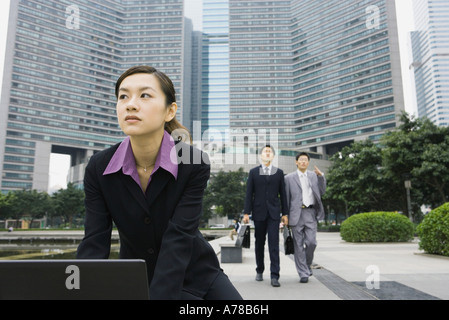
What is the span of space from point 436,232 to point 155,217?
7.92 meters

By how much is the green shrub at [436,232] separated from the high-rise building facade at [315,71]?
234 feet

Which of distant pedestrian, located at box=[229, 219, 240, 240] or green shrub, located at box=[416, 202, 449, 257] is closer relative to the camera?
green shrub, located at box=[416, 202, 449, 257]

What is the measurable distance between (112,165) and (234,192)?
4220 cm

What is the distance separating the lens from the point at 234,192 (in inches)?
1708

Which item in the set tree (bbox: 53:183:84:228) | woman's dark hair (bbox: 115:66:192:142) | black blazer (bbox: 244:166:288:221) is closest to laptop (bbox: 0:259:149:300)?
woman's dark hair (bbox: 115:66:192:142)

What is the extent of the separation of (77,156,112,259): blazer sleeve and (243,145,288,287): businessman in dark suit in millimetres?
3532

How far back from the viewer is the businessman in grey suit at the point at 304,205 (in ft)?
16.7

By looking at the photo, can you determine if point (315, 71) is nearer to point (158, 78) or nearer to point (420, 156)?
point (420, 156)

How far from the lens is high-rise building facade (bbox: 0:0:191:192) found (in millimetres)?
82875

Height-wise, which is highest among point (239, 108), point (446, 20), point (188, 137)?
point (446, 20)

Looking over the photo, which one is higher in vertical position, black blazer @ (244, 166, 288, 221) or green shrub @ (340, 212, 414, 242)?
black blazer @ (244, 166, 288, 221)

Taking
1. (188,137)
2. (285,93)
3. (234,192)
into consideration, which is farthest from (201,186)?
(285,93)

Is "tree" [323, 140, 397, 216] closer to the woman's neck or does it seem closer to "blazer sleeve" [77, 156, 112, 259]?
the woman's neck

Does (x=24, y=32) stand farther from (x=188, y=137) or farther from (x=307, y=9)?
(x=188, y=137)
